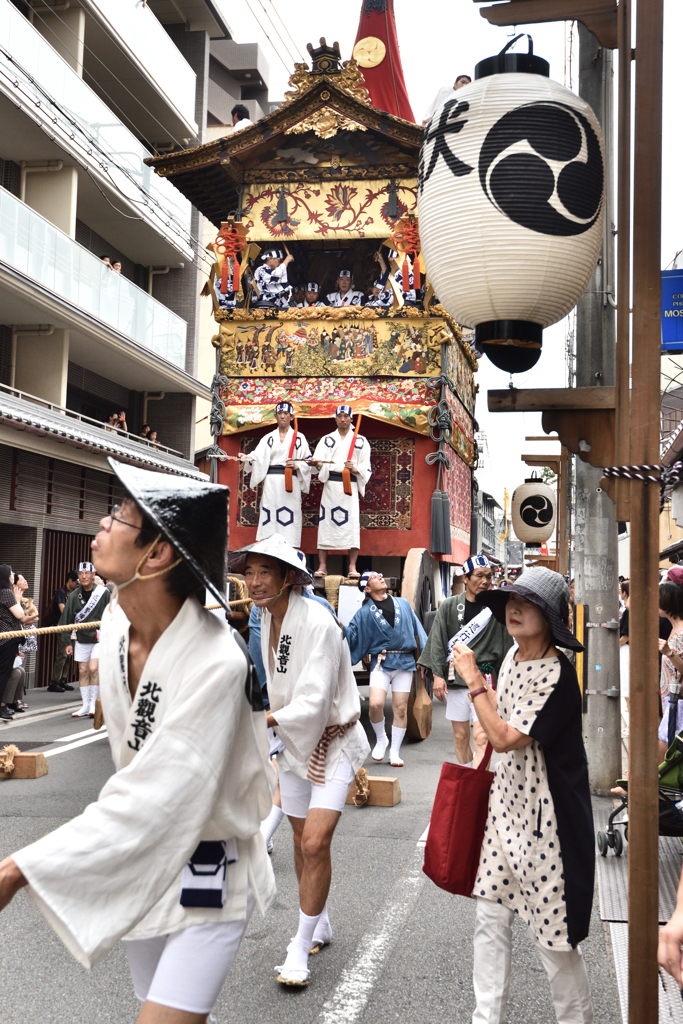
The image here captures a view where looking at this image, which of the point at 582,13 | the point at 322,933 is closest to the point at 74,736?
the point at 322,933

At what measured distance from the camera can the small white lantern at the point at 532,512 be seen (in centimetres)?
1727

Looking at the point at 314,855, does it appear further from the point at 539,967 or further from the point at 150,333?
the point at 150,333

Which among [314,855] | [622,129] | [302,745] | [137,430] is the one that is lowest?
[314,855]

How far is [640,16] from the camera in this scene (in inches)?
117

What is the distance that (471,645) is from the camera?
21.7 feet

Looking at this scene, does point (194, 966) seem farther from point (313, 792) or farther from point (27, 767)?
point (27, 767)

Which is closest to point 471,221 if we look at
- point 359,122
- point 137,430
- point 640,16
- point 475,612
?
point 640,16

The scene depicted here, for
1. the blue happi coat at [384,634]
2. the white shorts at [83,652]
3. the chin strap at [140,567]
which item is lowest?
the white shorts at [83,652]

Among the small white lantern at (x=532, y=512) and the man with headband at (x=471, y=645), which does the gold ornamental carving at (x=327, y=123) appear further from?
the small white lantern at (x=532, y=512)

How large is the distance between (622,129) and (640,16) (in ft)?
1.11

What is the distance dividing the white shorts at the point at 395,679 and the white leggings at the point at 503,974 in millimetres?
6016

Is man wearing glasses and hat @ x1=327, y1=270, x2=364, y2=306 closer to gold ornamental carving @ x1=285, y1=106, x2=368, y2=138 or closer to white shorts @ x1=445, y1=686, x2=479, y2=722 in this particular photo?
gold ornamental carving @ x1=285, y1=106, x2=368, y2=138

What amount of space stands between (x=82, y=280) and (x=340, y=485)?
9370 millimetres

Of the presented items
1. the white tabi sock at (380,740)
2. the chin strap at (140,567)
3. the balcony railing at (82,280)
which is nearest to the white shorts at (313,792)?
the chin strap at (140,567)
